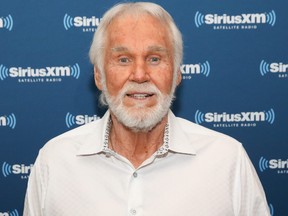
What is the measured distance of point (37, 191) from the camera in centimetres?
191

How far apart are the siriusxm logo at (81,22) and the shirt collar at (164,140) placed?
611 mm

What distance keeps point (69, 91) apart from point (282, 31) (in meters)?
1.16

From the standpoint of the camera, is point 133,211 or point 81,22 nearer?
point 133,211

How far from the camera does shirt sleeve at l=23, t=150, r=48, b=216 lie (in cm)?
189

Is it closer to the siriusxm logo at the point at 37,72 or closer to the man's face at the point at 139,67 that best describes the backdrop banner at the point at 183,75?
the siriusxm logo at the point at 37,72

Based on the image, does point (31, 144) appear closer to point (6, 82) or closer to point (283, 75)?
point (6, 82)

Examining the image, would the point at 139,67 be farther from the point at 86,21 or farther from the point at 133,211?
the point at 86,21

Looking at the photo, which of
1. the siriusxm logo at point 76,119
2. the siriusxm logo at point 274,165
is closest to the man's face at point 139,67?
the siriusxm logo at point 76,119

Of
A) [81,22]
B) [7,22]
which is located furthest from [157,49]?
[7,22]

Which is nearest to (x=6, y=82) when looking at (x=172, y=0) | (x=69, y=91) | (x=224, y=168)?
(x=69, y=91)

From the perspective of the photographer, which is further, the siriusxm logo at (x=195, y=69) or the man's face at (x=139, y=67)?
the siriusxm logo at (x=195, y=69)

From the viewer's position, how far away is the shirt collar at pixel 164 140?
5.91ft

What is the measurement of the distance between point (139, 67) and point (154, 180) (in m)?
0.44

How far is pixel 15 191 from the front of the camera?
2469mm
